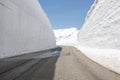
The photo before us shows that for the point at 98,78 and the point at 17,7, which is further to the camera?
the point at 17,7

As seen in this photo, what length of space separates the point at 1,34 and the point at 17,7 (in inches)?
240

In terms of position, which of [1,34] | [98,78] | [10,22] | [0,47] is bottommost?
[98,78]

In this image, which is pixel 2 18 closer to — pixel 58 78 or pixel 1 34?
pixel 1 34

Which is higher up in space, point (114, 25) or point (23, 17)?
point (23, 17)

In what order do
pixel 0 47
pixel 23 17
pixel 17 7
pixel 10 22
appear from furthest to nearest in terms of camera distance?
pixel 23 17 → pixel 17 7 → pixel 10 22 → pixel 0 47

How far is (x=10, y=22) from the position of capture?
20.9 metres

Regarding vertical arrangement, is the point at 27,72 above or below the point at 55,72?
above

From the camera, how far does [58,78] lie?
8.48 metres

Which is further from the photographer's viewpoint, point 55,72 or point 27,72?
point 55,72

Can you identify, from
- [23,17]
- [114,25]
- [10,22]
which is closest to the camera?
[114,25]

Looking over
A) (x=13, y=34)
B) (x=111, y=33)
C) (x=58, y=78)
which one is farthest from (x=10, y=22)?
(x=58, y=78)

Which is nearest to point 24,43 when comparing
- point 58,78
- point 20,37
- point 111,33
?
point 20,37

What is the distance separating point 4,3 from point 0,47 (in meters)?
4.31

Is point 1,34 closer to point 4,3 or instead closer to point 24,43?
point 4,3
